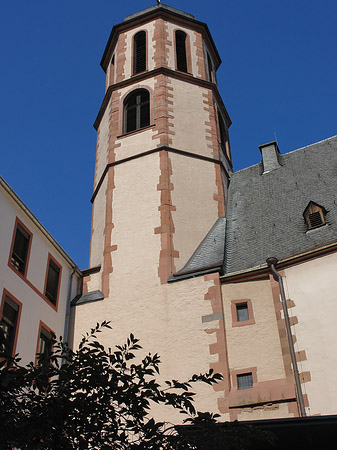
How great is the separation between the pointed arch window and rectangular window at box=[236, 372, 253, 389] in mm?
12175

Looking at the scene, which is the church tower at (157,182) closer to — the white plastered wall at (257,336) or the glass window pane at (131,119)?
the glass window pane at (131,119)

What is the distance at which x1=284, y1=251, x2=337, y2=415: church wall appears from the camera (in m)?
10.9

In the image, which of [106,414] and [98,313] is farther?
[98,313]

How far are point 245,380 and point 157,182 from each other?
21.5 ft

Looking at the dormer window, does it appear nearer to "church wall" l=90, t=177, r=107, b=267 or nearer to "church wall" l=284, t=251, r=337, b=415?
"church wall" l=284, t=251, r=337, b=415

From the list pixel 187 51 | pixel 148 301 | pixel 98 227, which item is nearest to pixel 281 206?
pixel 148 301

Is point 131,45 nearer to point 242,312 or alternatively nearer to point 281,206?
point 281,206

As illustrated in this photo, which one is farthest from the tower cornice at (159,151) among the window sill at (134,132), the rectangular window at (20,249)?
the rectangular window at (20,249)

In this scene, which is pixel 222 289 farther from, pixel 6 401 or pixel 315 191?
pixel 6 401

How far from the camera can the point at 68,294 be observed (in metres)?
15.0

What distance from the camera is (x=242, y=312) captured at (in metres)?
13.0

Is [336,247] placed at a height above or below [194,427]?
above

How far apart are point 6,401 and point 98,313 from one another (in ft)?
27.6

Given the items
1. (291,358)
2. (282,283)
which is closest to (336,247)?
(282,283)
